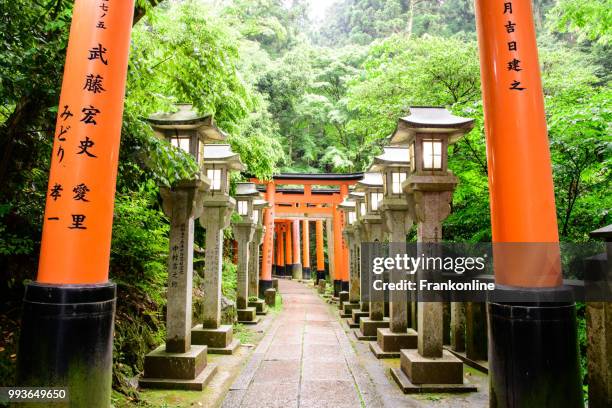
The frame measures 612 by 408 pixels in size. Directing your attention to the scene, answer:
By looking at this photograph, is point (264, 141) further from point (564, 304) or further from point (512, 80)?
point (564, 304)

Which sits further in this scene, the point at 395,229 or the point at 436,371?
the point at 395,229

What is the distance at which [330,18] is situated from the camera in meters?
51.8

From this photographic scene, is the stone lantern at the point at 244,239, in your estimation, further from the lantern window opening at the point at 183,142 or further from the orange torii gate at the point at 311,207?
the lantern window opening at the point at 183,142

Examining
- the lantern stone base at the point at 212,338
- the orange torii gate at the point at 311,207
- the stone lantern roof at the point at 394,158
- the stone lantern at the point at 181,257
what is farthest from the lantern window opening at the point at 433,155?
the orange torii gate at the point at 311,207

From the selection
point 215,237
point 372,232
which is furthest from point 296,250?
point 215,237

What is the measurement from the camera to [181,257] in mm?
6469

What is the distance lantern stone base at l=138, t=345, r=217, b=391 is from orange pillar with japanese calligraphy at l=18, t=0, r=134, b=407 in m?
2.76

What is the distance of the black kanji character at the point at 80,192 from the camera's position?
3.35 metres

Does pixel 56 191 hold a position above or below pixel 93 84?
below

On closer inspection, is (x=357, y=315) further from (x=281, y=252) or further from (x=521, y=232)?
(x=281, y=252)

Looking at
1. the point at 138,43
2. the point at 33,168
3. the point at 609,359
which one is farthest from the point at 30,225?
the point at 609,359

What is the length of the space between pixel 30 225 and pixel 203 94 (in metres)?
3.32

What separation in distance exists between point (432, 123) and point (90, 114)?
4643mm

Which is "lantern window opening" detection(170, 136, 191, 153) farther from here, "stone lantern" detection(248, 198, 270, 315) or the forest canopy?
"stone lantern" detection(248, 198, 270, 315)
